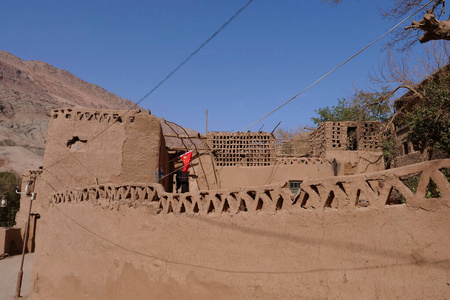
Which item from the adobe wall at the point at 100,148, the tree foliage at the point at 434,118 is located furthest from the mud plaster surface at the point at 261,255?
the tree foliage at the point at 434,118

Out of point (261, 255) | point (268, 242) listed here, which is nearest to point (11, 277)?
point (261, 255)

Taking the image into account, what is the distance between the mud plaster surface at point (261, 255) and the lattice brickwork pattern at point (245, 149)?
25.9 ft

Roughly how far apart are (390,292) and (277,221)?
140 cm

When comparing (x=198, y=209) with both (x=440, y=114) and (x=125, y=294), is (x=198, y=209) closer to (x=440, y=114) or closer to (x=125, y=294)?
(x=125, y=294)

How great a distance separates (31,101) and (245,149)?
65.8 m

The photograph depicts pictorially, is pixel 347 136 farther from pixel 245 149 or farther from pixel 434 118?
pixel 434 118

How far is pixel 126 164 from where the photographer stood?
1101cm

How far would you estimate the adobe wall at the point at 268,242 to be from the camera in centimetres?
302

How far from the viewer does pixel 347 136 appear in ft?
54.9

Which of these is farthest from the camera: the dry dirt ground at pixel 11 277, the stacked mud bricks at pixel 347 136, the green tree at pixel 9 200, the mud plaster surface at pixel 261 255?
the green tree at pixel 9 200

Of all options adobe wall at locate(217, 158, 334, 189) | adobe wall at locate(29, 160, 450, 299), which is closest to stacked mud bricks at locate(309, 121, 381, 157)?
adobe wall at locate(217, 158, 334, 189)

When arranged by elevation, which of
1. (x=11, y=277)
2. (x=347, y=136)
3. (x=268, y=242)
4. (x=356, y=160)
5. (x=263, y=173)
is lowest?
(x=11, y=277)

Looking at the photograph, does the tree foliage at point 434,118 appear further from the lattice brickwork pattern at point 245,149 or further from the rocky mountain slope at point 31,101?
the rocky mountain slope at point 31,101

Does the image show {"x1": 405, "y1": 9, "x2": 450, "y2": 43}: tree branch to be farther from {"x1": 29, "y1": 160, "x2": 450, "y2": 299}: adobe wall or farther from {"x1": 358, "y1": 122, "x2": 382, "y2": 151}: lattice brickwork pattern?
{"x1": 358, "y1": 122, "x2": 382, "y2": 151}: lattice brickwork pattern
